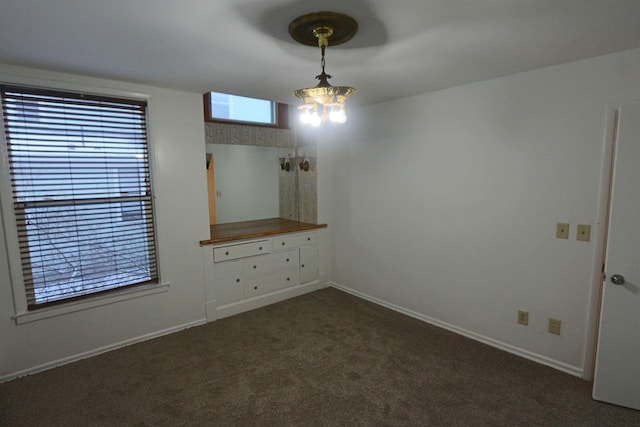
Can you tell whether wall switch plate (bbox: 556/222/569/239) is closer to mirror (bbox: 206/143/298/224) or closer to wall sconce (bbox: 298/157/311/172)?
wall sconce (bbox: 298/157/311/172)

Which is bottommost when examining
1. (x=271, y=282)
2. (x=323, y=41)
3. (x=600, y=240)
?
(x=271, y=282)

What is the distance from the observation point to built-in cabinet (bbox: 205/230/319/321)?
335 cm

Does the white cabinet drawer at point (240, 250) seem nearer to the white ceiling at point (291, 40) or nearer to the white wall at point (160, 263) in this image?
the white wall at point (160, 263)

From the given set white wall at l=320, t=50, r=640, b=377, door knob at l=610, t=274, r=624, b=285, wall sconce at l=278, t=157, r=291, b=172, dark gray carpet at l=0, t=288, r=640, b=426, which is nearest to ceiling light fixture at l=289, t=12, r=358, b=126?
white wall at l=320, t=50, r=640, b=377

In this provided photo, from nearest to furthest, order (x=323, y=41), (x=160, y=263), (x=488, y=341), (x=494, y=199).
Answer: (x=323, y=41) < (x=494, y=199) < (x=488, y=341) < (x=160, y=263)

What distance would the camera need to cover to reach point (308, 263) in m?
4.08

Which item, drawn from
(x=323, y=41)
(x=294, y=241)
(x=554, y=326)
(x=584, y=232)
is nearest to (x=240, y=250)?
(x=294, y=241)

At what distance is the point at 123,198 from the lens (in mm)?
2766

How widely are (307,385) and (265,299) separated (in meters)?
1.51

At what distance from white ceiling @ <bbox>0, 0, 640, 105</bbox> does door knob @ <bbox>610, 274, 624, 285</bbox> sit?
1.39 metres

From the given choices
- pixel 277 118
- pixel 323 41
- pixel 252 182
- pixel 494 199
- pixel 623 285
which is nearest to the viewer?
pixel 323 41

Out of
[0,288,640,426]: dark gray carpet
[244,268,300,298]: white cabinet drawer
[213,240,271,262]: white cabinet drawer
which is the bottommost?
[0,288,640,426]: dark gray carpet

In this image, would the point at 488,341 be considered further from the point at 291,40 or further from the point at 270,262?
the point at 291,40

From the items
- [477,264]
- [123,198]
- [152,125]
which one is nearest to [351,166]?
Answer: [477,264]
